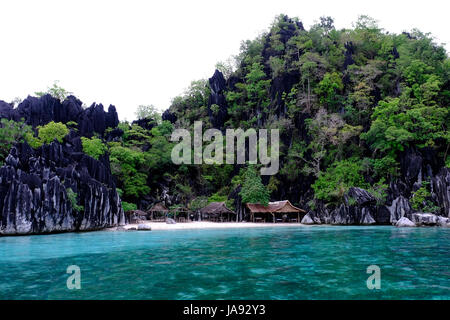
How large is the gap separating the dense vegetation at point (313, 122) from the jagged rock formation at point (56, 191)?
327 cm

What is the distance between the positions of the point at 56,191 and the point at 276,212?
19224 mm

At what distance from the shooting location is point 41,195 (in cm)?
1972

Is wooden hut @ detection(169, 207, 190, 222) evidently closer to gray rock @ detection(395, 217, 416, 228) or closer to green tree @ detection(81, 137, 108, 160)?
green tree @ detection(81, 137, 108, 160)

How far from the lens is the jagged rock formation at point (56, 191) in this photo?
61.0ft

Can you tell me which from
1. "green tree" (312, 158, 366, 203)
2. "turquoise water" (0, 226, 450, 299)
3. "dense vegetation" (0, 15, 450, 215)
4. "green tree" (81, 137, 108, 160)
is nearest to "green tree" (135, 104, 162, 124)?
"dense vegetation" (0, 15, 450, 215)

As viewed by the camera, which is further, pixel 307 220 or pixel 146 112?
pixel 146 112

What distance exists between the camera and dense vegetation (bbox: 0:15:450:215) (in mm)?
28281

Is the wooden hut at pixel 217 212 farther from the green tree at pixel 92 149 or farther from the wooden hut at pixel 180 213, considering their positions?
the green tree at pixel 92 149

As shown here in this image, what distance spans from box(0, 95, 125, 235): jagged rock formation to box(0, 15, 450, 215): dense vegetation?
3.27 metres

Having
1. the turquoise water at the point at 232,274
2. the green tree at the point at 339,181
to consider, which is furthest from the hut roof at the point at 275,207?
the turquoise water at the point at 232,274

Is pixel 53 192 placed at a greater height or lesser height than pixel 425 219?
greater

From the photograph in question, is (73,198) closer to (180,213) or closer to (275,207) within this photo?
(180,213)

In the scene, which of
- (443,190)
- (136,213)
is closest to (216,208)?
(136,213)

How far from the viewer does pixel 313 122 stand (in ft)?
108
